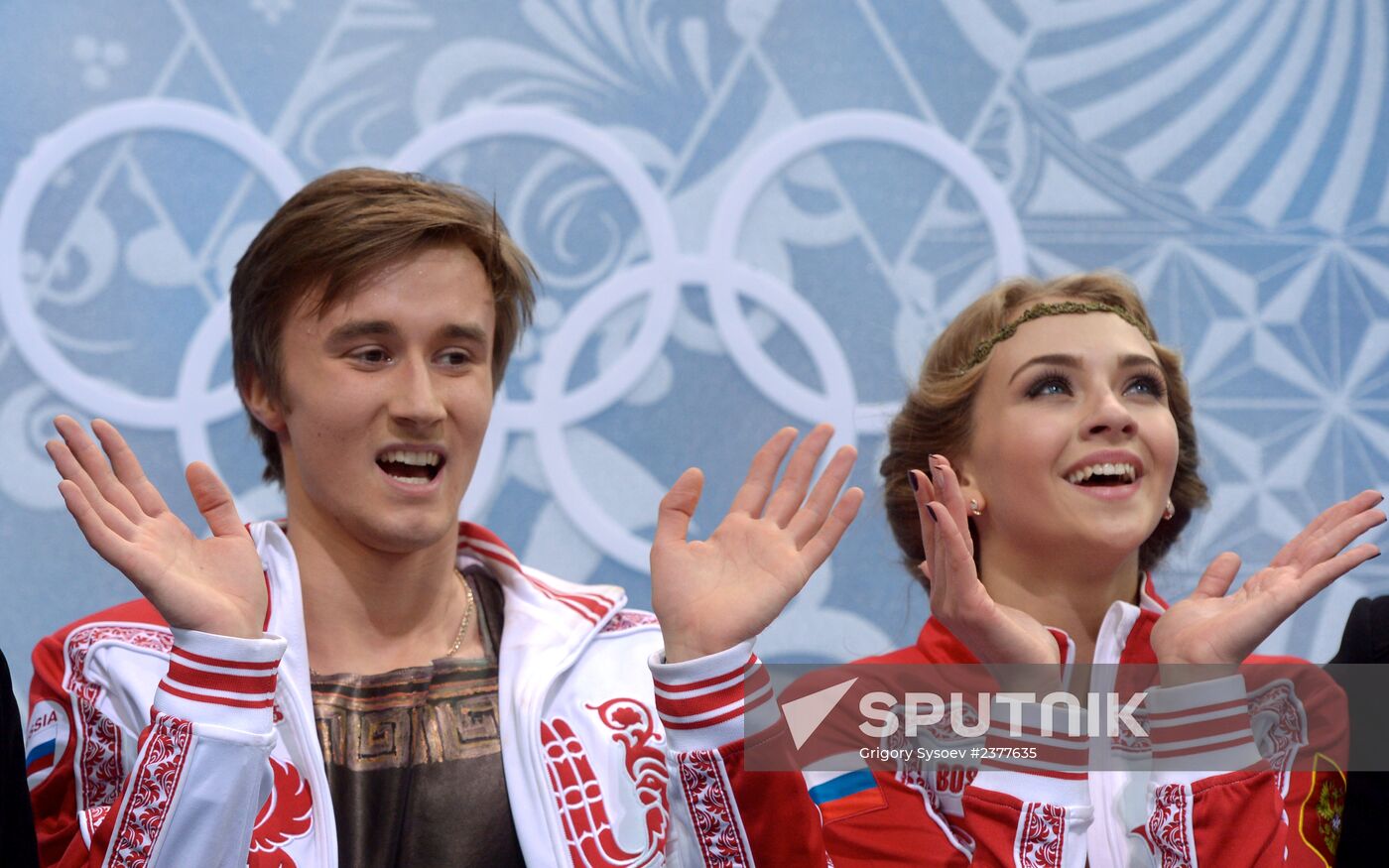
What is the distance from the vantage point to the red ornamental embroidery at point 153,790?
168cm

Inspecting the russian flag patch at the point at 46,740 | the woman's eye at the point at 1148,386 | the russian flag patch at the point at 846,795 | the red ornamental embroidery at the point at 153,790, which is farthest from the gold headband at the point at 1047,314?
the russian flag patch at the point at 46,740

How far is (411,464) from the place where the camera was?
2188mm

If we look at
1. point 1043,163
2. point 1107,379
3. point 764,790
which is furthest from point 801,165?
point 764,790

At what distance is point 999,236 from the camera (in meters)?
3.24

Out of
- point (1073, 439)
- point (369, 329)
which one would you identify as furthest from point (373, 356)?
point (1073, 439)

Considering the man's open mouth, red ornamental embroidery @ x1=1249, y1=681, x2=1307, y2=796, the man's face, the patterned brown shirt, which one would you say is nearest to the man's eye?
the man's face

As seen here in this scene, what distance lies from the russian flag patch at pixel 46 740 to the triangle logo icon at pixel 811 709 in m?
1.03

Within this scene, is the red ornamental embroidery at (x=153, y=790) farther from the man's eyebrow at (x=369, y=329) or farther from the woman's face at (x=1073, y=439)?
the woman's face at (x=1073, y=439)

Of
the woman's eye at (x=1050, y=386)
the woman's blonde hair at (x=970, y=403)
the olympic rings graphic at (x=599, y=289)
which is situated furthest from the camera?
the olympic rings graphic at (x=599, y=289)

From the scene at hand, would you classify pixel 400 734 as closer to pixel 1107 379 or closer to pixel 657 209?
pixel 1107 379

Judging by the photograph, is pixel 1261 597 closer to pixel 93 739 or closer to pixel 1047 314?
pixel 1047 314

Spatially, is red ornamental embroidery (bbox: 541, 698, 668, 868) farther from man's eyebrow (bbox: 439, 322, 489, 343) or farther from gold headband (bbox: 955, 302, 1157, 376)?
gold headband (bbox: 955, 302, 1157, 376)

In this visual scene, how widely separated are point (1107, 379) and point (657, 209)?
1.27m

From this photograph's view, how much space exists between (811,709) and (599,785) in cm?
34
